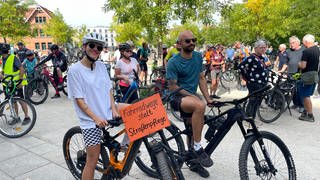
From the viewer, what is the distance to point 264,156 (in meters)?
2.91

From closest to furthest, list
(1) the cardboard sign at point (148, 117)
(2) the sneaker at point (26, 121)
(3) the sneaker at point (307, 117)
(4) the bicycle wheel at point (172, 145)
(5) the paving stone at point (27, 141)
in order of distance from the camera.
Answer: (1) the cardboard sign at point (148, 117) < (4) the bicycle wheel at point (172, 145) < (5) the paving stone at point (27, 141) < (2) the sneaker at point (26, 121) < (3) the sneaker at point (307, 117)

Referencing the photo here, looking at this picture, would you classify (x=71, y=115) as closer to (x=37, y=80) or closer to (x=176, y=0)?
(x=37, y=80)

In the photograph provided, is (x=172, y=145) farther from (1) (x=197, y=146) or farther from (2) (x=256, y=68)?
(2) (x=256, y=68)

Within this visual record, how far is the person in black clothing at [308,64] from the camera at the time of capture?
593 centimetres

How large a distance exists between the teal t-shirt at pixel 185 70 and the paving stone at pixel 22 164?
244cm

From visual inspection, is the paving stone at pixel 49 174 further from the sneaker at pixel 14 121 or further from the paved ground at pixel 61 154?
the sneaker at pixel 14 121

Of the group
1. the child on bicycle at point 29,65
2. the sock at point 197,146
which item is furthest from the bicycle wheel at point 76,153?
the child on bicycle at point 29,65

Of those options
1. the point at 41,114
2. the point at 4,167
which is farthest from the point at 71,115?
the point at 4,167

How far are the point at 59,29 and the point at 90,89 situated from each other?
49.0 m

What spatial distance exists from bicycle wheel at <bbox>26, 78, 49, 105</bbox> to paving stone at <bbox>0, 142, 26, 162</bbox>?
3.58m

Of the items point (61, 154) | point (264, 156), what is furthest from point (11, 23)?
point (264, 156)

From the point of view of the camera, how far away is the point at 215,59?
Result: 9148mm

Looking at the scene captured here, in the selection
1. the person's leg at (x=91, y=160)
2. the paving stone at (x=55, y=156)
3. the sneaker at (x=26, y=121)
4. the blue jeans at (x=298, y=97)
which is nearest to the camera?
the person's leg at (x=91, y=160)

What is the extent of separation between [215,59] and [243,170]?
6.70 meters
